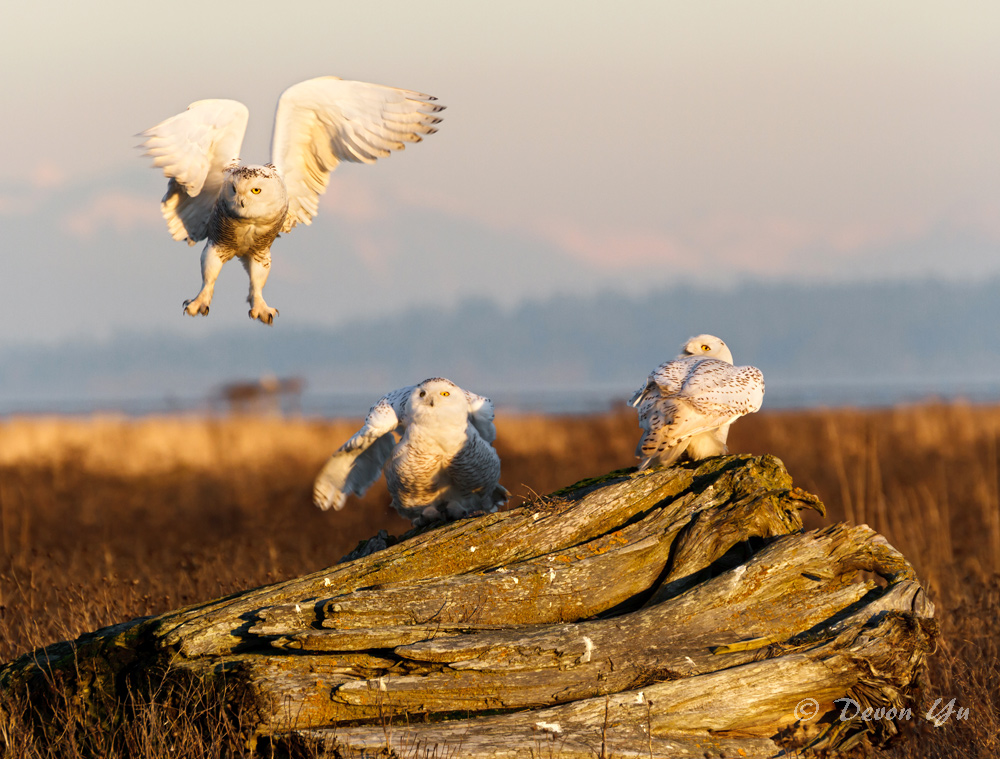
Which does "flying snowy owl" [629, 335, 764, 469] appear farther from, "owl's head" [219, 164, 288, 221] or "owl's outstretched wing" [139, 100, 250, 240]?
"owl's head" [219, 164, 288, 221]

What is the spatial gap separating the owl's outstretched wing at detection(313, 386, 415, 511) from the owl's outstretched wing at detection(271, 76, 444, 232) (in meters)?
1.78

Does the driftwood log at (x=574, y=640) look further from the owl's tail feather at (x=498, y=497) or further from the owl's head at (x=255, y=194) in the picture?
the owl's head at (x=255, y=194)

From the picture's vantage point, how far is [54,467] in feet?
58.3

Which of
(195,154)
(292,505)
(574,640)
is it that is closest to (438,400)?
(574,640)

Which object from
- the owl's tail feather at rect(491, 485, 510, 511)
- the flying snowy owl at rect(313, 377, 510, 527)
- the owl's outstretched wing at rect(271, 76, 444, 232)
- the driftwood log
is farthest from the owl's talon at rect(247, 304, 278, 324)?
the owl's tail feather at rect(491, 485, 510, 511)

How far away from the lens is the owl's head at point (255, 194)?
8.49ft

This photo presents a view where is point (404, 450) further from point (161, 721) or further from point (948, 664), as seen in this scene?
point (948, 664)

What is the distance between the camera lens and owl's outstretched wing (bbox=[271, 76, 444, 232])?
11.6 feet

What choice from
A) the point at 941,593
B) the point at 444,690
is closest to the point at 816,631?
the point at 444,690

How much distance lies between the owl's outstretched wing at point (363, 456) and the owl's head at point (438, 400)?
12 cm

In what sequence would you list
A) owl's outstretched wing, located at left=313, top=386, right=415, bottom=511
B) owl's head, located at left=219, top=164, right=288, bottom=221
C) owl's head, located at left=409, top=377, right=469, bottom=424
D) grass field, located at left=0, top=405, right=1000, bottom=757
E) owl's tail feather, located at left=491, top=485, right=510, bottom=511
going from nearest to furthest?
owl's head, located at left=219, top=164, right=288, bottom=221 < owl's head, located at left=409, top=377, right=469, bottom=424 < owl's outstretched wing, located at left=313, top=386, right=415, bottom=511 < owl's tail feather, located at left=491, top=485, right=510, bottom=511 < grass field, located at left=0, top=405, right=1000, bottom=757

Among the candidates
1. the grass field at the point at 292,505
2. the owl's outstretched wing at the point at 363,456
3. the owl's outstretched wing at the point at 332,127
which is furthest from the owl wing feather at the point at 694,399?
the owl's outstretched wing at the point at 332,127

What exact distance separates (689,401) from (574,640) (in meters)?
1.46

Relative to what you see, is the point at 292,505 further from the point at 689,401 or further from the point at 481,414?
the point at 689,401
